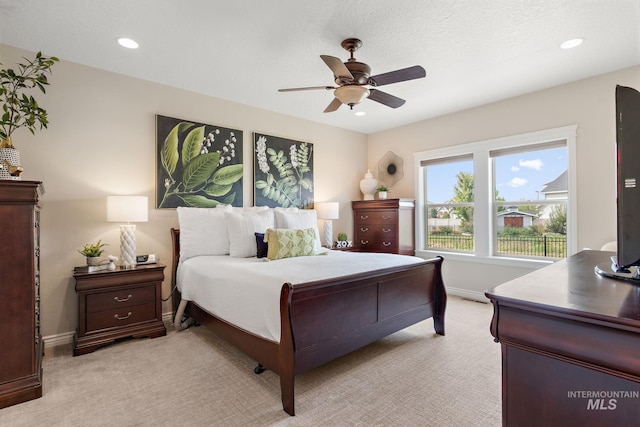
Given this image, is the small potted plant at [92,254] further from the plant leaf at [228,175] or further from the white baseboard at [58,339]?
the plant leaf at [228,175]

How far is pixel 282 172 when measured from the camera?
461 centimetres

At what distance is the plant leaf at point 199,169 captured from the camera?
12.3ft

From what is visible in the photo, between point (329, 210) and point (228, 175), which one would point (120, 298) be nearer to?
point (228, 175)

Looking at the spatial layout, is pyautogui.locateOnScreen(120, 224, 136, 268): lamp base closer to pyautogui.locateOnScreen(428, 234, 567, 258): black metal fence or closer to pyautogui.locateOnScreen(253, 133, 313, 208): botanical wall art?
pyautogui.locateOnScreen(253, 133, 313, 208): botanical wall art

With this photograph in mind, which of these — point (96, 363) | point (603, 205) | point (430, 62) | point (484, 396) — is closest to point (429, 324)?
point (484, 396)

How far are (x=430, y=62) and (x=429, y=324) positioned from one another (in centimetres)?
274

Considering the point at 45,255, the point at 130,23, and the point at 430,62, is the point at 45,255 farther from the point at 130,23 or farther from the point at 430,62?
the point at 430,62

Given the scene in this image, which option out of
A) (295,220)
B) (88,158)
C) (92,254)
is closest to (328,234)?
(295,220)

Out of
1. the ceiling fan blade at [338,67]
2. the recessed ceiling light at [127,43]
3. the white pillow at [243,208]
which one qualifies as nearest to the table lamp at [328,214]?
the white pillow at [243,208]

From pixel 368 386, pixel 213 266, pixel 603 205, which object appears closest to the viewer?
pixel 368 386

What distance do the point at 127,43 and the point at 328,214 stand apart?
3109 mm

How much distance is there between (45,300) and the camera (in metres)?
2.92

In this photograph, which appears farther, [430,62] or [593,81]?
[593,81]

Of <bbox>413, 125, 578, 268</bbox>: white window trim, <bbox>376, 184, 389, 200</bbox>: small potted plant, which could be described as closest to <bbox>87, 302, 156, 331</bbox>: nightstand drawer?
<bbox>376, 184, 389, 200</bbox>: small potted plant
